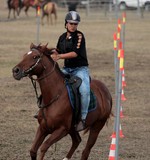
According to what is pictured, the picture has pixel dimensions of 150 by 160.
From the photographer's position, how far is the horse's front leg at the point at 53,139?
33.0 feet

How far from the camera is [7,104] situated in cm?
1702

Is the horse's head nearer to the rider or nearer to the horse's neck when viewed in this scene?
the horse's neck

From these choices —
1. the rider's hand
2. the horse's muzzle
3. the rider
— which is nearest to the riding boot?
the rider

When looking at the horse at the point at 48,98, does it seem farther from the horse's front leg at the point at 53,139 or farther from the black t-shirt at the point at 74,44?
the black t-shirt at the point at 74,44

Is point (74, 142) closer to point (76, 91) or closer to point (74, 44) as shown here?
point (76, 91)

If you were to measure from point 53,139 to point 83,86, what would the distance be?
3.32 ft

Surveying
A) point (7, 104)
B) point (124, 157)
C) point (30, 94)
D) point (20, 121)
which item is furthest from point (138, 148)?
point (30, 94)

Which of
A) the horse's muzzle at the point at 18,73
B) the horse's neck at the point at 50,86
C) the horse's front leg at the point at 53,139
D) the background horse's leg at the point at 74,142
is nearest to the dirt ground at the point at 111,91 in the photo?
the background horse's leg at the point at 74,142

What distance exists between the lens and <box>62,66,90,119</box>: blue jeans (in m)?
10.7

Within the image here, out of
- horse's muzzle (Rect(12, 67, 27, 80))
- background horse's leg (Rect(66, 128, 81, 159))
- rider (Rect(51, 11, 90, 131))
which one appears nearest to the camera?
horse's muzzle (Rect(12, 67, 27, 80))

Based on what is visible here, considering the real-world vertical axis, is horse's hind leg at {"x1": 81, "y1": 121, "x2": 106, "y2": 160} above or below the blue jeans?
below

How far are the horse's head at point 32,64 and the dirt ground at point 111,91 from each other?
183 centimetres

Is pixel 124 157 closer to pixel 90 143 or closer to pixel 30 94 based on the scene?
pixel 90 143

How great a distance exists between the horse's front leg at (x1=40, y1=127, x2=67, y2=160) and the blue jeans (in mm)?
534
